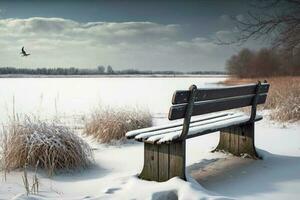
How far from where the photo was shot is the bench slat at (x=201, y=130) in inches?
165

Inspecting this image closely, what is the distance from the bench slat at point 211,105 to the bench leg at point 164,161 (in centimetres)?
36

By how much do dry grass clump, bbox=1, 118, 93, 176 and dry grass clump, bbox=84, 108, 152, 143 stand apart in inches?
84.0

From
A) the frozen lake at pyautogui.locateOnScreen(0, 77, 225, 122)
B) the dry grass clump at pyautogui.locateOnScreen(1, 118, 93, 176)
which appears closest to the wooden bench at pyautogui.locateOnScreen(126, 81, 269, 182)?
the dry grass clump at pyautogui.locateOnScreen(1, 118, 93, 176)

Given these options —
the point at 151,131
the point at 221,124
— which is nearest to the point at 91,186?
the point at 151,131

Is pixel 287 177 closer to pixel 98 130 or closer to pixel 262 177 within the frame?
pixel 262 177

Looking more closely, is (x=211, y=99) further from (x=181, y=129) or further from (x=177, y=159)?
(x=177, y=159)

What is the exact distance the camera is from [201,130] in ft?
15.2

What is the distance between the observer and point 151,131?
4715 millimetres


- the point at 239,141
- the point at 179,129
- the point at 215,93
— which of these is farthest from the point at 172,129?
the point at 239,141

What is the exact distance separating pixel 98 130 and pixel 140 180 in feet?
11.8

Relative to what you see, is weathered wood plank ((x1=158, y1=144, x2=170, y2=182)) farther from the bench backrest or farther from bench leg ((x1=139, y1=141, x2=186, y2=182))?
the bench backrest

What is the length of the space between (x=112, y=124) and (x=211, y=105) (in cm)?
345

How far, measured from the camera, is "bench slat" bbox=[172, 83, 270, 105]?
4031mm

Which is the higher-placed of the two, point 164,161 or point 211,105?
point 211,105
